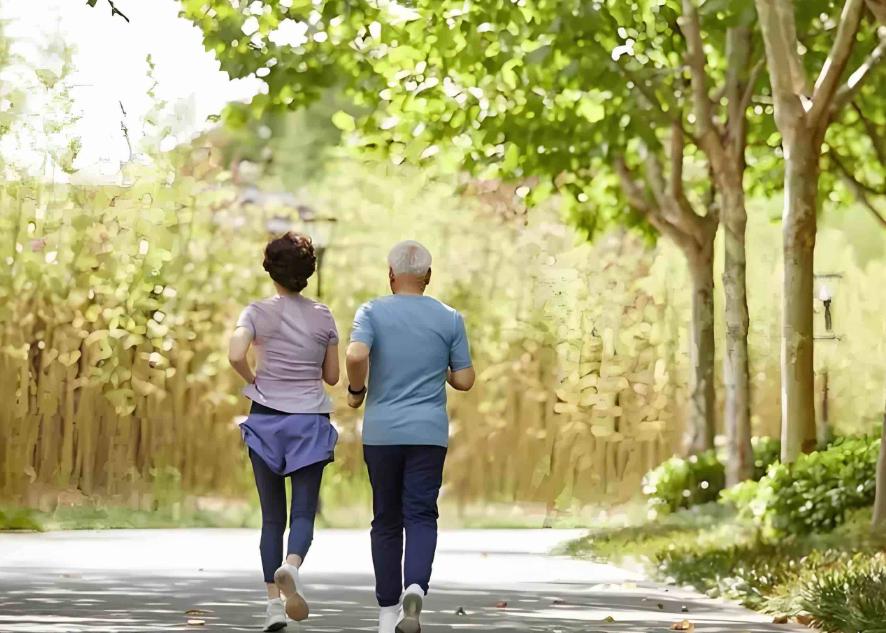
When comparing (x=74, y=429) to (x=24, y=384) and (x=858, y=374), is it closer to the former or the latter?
(x=24, y=384)

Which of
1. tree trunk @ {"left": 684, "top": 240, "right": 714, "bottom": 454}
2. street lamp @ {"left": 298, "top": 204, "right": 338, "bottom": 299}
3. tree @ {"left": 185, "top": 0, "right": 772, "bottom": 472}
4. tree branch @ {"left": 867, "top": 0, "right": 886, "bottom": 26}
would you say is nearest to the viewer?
tree branch @ {"left": 867, "top": 0, "right": 886, "bottom": 26}

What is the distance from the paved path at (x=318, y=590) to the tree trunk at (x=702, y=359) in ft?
7.98

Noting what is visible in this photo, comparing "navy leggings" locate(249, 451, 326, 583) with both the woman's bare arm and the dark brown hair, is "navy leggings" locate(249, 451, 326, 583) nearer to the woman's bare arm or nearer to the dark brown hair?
the woman's bare arm

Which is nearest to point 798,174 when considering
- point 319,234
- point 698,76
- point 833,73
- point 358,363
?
point 833,73

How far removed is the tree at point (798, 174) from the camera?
18.5 metres

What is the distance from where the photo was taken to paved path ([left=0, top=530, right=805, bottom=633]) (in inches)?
489

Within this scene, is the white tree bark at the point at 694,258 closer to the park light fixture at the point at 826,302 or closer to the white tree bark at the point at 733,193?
the white tree bark at the point at 733,193

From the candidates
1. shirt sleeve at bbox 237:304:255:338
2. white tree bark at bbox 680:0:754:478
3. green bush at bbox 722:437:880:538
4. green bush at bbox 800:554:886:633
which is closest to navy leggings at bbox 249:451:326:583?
shirt sleeve at bbox 237:304:255:338

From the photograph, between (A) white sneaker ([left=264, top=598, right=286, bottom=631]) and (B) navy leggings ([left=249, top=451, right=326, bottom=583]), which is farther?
(A) white sneaker ([left=264, top=598, right=286, bottom=631])

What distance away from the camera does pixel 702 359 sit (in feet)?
77.1

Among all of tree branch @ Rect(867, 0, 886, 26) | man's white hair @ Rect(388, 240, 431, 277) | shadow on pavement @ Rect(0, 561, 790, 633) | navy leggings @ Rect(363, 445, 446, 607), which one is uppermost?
tree branch @ Rect(867, 0, 886, 26)

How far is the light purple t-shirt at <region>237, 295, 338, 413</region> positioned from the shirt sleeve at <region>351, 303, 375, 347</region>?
726mm

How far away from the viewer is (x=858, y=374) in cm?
3184

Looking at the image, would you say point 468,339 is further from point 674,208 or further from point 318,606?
point 318,606
